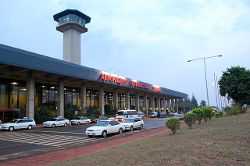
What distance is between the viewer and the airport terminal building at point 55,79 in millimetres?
36250

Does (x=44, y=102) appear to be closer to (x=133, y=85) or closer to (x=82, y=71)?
(x=82, y=71)

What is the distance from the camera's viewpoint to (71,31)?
67875 mm

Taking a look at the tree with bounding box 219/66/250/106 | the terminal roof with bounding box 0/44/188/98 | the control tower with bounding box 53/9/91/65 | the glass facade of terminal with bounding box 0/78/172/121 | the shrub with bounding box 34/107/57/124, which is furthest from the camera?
the control tower with bounding box 53/9/91/65

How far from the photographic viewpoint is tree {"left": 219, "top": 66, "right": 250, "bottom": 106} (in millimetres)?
43188

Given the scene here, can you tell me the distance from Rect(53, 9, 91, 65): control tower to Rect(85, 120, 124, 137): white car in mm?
46062

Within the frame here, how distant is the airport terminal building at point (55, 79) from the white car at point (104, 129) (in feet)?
58.8

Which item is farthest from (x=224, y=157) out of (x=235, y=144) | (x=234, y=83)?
(x=234, y=83)

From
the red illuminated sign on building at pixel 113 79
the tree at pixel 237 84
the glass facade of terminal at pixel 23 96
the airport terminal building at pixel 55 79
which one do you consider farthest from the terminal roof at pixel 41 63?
the tree at pixel 237 84

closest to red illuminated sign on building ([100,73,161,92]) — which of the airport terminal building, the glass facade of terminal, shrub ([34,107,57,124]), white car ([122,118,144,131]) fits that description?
the airport terminal building

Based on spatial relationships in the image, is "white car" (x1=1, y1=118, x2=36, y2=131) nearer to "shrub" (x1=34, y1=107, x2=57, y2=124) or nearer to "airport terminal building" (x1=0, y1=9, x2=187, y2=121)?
"airport terminal building" (x1=0, y1=9, x2=187, y2=121)

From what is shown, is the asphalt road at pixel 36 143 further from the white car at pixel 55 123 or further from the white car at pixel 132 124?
the white car at pixel 55 123

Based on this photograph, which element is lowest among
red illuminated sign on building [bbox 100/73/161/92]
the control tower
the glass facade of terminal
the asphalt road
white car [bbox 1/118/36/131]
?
the asphalt road

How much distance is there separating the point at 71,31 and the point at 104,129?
171ft

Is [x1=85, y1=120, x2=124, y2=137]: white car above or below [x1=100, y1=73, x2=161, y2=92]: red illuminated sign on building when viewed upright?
below
